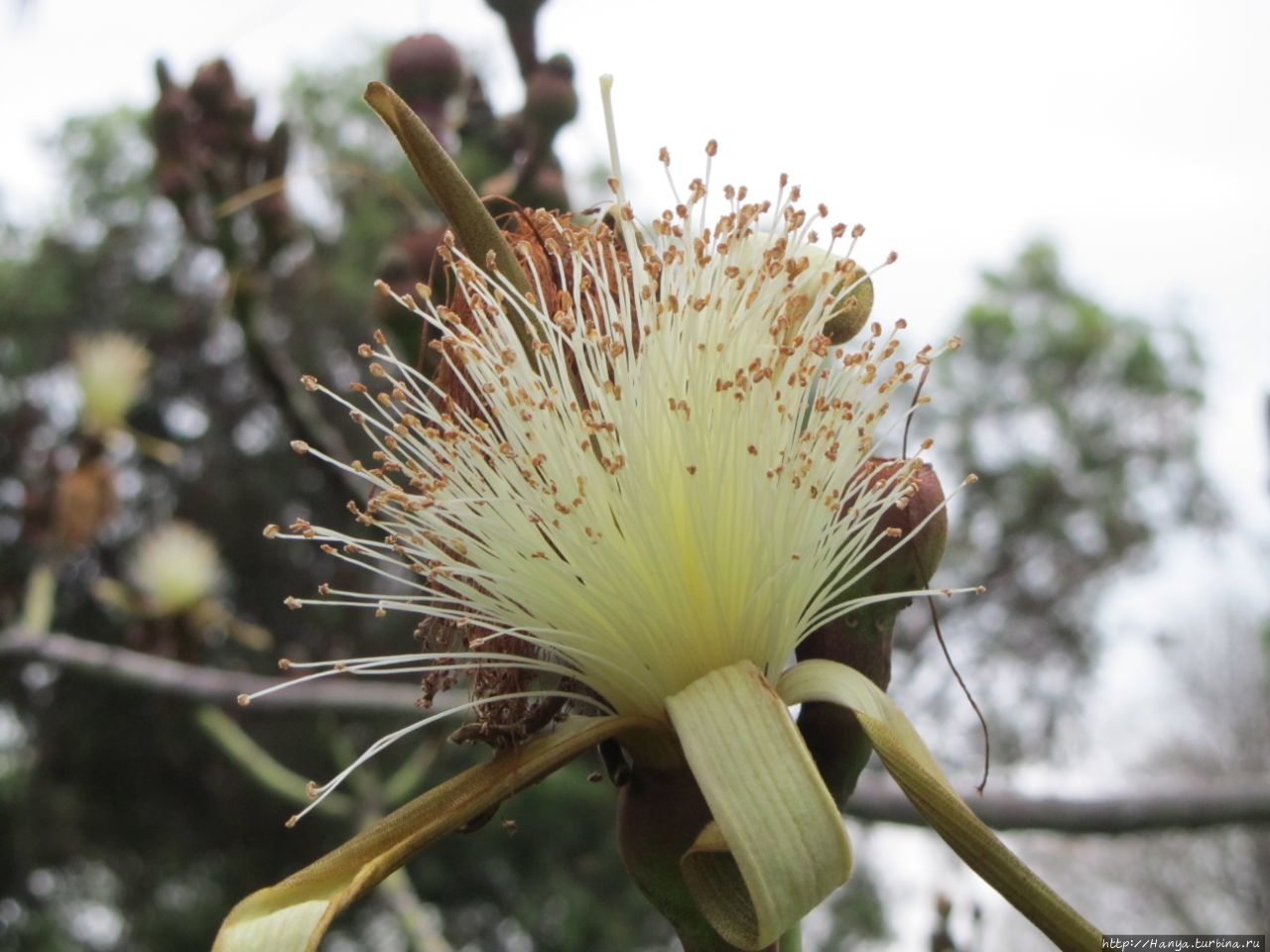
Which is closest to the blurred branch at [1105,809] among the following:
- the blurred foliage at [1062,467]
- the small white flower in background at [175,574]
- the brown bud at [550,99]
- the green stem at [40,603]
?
the brown bud at [550,99]

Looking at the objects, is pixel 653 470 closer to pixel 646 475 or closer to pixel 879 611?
pixel 646 475

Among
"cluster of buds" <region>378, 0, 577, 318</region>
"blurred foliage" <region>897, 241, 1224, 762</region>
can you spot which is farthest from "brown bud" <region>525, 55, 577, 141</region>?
"blurred foliage" <region>897, 241, 1224, 762</region>

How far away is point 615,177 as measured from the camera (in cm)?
94

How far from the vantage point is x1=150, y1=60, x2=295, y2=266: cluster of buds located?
6.61 ft

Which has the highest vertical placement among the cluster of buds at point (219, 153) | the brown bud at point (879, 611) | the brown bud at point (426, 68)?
the cluster of buds at point (219, 153)

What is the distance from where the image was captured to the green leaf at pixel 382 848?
2.36ft

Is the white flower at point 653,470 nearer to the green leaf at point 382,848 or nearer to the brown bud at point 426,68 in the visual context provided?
the green leaf at point 382,848

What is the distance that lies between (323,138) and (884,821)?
1105cm

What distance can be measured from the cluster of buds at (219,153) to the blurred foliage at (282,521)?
550cm

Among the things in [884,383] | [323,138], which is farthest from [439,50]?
[323,138]

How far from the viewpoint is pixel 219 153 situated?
6.83 ft

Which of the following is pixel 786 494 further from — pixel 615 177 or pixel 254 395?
pixel 254 395

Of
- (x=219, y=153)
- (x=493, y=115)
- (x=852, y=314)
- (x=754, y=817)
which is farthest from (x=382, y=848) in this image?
(x=219, y=153)

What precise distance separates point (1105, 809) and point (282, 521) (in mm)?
9602
